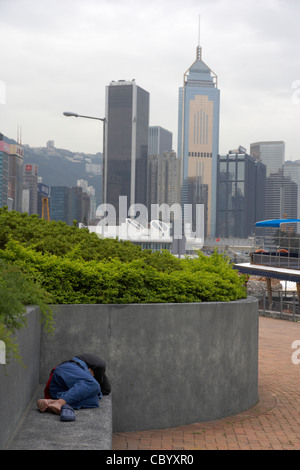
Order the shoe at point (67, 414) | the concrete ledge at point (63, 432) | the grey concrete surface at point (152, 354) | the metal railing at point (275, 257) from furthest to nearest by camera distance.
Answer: the metal railing at point (275, 257) < the grey concrete surface at point (152, 354) < the shoe at point (67, 414) < the concrete ledge at point (63, 432)

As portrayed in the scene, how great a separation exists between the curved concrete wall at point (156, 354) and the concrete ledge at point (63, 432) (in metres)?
0.95

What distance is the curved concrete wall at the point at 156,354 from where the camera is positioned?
257 inches

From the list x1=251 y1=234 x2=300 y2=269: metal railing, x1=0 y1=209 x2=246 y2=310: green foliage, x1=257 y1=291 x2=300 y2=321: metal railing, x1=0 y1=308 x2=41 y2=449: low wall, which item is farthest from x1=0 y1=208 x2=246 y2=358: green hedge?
x1=251 y1=234 x2=300 y2=269: metal railing

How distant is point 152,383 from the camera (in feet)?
22.1

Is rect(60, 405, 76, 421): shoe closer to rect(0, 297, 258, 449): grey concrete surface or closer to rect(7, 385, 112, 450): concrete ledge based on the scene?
rect(7, 385, 112, 450): concrete ledge

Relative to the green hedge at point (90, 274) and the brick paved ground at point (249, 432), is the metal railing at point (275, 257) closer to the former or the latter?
the brick paved ground at point (249, 432)

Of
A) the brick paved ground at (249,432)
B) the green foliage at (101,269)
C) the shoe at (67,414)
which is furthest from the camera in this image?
the green foliage at (101,269)

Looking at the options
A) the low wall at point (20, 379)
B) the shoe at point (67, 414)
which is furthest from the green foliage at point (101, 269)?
the shoe at point (67, 414)

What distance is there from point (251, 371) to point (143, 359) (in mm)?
2058

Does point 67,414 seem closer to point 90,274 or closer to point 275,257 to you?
point 90,274

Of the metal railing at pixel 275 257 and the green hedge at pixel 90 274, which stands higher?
the green hedge at pixel 90 274

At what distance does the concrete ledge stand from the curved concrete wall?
949 millimetres
